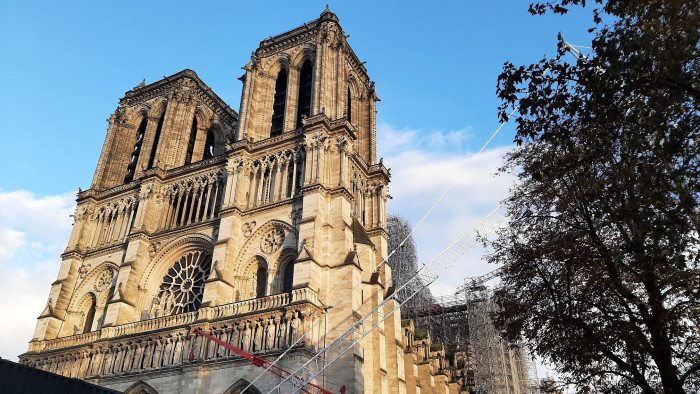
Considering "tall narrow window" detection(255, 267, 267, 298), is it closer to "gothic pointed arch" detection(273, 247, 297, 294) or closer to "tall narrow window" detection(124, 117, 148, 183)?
"gothic pointed arch" detection(273, 247, 297, 294)

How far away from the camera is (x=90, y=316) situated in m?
31.6

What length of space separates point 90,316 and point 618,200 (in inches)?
1154

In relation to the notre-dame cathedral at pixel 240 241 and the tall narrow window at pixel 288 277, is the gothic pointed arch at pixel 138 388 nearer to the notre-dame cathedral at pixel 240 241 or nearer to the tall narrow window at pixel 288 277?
the notre-dame cathedral at pixel 240 241

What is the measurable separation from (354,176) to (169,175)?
441 inches

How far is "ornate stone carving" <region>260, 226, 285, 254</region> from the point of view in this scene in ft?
87.0

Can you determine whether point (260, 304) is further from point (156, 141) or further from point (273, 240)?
point (156, 141)

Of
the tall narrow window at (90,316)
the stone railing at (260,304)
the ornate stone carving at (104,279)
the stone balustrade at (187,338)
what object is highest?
the ornate stone carving at (104,279)

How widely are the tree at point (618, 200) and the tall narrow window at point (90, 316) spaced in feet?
81.9

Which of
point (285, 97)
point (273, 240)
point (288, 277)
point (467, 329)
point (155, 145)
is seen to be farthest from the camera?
point (467, 329)

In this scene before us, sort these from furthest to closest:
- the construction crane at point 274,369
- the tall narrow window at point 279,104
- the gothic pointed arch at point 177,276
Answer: the tall narrow window at point 279,104, the gothic pointed arch at point 177,276, the construction crane at point 274,369

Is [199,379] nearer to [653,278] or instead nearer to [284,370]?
[284,370]

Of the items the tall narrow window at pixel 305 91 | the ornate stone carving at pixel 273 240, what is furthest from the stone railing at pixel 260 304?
the tall narrow window at pixel 305 91

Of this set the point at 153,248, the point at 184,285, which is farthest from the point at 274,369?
the point at 153,248

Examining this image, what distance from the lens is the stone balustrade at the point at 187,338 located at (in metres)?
22.5
